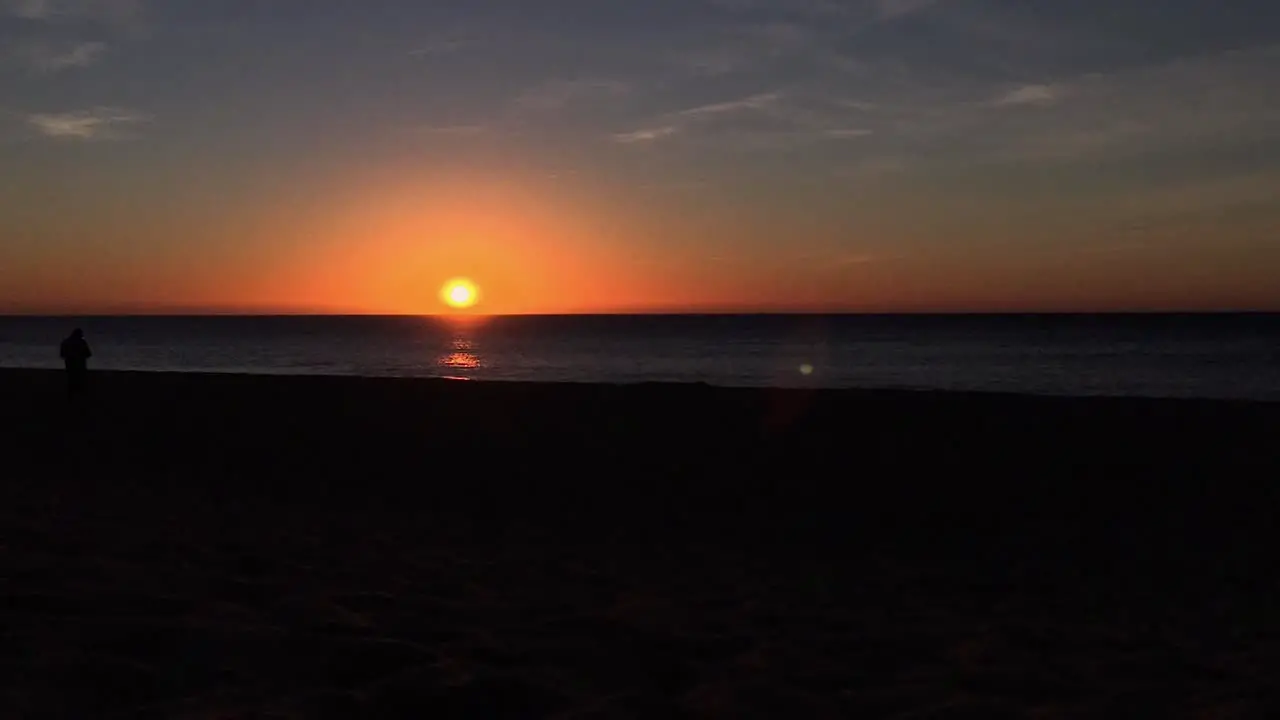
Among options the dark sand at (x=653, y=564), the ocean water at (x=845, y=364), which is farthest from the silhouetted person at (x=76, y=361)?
the ocean water at (x=845, y=364)

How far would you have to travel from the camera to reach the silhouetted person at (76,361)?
19.1 m

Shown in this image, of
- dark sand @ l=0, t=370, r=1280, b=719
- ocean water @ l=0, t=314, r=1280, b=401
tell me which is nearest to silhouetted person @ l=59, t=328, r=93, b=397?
dark sand @ l=0, t=370, r=1280, b=719

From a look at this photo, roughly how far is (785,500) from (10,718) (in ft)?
25.8

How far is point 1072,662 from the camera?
506 centimetres

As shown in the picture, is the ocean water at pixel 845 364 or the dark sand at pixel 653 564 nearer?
the dark sand at pixel 653 564

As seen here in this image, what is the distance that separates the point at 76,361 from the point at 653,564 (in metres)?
15.3

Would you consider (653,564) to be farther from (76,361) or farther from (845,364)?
(845,364)

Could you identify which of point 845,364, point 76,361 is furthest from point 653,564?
point 845,364

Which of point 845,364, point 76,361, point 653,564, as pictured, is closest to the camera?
point 653,564

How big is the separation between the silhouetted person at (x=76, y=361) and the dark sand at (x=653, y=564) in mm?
2882

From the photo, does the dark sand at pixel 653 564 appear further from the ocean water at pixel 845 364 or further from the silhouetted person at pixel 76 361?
the ocean water at pixel 845 364

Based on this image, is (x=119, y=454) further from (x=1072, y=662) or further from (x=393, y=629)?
(x=1072, y=662)

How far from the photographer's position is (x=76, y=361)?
1916 cm

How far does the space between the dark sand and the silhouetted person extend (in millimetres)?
2882
